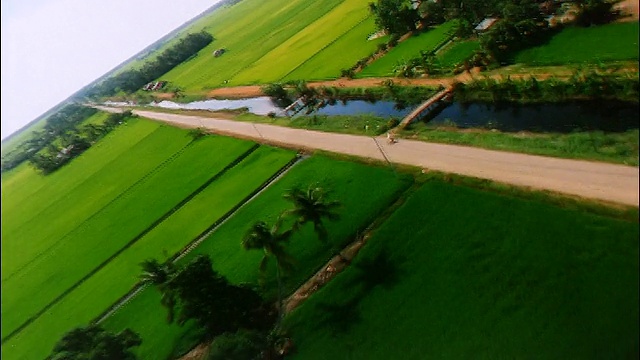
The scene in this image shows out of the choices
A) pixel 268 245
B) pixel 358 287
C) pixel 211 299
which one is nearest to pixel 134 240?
pixel 211 299

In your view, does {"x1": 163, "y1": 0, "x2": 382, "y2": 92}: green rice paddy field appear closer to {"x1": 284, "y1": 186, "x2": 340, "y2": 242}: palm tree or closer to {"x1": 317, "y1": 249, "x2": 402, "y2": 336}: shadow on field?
{"x1": 284, "y1": 186, "x2": 340, "y2": 242}: palm tree

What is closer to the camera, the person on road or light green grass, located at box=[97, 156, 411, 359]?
light green grass, located at box=[97, 156, 411, 359]

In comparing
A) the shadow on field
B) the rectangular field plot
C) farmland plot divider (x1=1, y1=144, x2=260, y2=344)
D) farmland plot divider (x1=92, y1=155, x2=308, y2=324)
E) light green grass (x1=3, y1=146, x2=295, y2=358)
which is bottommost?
the shadow on field

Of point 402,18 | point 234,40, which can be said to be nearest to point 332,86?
point 402,18

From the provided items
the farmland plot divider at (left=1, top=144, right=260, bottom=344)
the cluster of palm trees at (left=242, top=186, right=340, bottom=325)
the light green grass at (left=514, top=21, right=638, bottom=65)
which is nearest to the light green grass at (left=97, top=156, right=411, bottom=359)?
the cluster of palm trees at (left=242, top=186, right=340, bottom=325)

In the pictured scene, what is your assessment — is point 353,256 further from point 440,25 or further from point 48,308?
point 440,25

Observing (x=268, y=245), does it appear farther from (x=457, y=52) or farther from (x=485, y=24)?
(x=485, y=24)

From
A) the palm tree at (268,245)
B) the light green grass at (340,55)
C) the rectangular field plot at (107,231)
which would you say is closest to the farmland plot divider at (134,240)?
the rectangular field plot at (107,231)

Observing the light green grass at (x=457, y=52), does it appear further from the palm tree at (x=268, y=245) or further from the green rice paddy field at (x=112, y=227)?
the palm tree at (x=268, y=245)
